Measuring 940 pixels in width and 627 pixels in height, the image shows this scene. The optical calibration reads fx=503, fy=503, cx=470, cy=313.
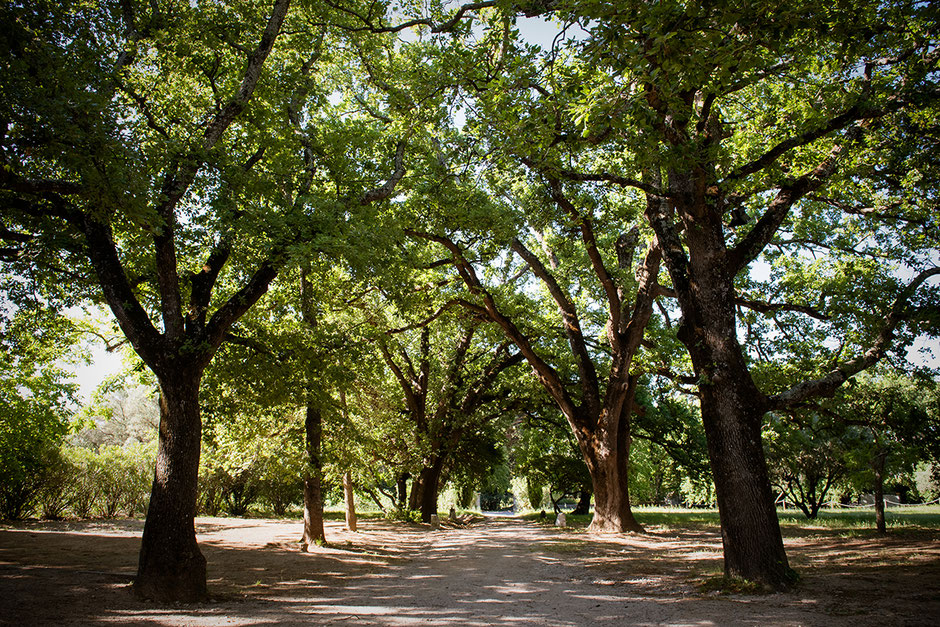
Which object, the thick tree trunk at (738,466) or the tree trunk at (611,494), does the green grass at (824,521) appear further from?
the thick tree trunk at (738,466)

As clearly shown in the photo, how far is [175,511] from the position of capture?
6.37 meters

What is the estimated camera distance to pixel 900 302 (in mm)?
7086

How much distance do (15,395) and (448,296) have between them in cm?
1254

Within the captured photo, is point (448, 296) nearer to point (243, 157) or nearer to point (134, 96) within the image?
point (243, 157)

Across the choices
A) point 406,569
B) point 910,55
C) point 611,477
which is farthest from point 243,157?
point 611,477

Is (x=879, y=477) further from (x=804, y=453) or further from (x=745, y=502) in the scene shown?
(x=745, y=502)

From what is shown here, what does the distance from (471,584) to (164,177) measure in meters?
7.33

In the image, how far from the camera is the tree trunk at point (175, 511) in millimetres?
6062

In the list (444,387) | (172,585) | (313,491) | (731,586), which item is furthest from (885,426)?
(172,585)

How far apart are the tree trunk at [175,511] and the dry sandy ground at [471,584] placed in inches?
11.5

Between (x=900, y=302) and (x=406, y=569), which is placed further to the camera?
(x=406, y=569)

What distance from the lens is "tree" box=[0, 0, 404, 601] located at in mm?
5297

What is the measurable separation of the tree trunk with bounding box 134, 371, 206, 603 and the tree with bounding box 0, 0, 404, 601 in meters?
0.02

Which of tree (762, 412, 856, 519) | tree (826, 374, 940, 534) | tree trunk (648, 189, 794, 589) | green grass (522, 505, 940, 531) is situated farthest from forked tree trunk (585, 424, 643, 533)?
tree (762, 412, 856, 519)
